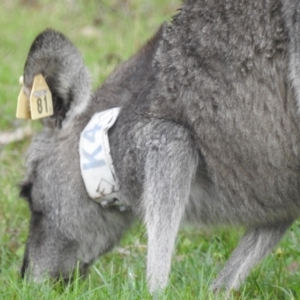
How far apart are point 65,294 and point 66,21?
20.9 feet

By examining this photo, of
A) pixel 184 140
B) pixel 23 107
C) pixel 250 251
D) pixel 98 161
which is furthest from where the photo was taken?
pixel 23 107

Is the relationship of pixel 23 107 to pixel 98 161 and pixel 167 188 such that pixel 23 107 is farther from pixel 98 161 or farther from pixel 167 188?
pixel 167 188

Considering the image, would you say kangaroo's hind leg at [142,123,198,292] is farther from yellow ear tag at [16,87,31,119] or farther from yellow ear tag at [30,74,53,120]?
yellow ear tag at [16,87,31,119]

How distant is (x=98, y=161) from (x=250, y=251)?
0.97 metres

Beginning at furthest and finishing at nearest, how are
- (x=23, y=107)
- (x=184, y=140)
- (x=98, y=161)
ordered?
1. (x=23, y=107)
2. (x=98, y=161)
3. (x=184, y=140)

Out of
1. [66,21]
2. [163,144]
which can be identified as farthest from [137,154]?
[66,21]

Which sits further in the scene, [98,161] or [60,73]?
[60,73]

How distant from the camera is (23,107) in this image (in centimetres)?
493

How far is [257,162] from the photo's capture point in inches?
167

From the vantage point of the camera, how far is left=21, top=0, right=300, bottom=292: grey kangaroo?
4121 millimetres

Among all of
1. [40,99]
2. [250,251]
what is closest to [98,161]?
[40,99]

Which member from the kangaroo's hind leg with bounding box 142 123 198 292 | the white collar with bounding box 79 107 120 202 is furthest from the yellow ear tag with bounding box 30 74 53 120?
the kangaroo's hind leg with bounding box 142 123 198 292

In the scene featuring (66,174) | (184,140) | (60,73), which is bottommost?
(66,174)

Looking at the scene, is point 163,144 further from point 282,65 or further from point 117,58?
point 117,58
